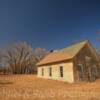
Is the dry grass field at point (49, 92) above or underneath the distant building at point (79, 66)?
underneath

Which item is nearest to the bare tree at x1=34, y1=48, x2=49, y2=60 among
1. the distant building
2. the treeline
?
the treeline

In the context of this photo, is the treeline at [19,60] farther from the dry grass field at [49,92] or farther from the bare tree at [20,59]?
the dry grass field at [49,92]

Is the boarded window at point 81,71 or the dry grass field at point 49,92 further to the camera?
the boarded window at point 81,71

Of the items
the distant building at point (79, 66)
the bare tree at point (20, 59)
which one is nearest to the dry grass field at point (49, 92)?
the distant building at point (79, 66)

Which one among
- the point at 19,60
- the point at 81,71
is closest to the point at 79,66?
the point at 81,71

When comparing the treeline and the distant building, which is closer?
the distant building

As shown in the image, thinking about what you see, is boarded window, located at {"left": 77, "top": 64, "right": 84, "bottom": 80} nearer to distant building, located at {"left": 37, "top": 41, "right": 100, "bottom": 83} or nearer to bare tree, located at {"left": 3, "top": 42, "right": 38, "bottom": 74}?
distant building, located at {"left": 37, "top": 41, "right": 100, "bottom": 83}

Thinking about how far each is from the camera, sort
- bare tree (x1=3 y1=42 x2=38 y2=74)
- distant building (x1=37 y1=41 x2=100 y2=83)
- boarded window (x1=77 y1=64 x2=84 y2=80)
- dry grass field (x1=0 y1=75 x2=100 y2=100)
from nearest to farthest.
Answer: dry grass field (x1=0 y1=75 x2=100 y2=100) → distant building (x1=37 y1=41 x2=100 y2=83) → boarded window (x1=77 y1=64 x2=84 y2=80) → bare tree (x1=3 y1=42 x2=38 y2=74)

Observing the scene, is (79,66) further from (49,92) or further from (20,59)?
(20,59)

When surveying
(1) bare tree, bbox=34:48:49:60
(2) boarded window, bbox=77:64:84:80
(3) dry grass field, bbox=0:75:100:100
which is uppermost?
(1) bare tree, bbox=34:48:49:60

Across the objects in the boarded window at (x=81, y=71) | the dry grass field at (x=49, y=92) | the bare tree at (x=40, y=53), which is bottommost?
the dry grass field at (x=49, y=92)

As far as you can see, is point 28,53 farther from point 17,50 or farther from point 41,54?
point 41,54

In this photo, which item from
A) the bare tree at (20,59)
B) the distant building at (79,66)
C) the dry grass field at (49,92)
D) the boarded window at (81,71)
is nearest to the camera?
the dry grass field at (49,92)

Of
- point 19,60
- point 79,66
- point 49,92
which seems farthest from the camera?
point 19,60
